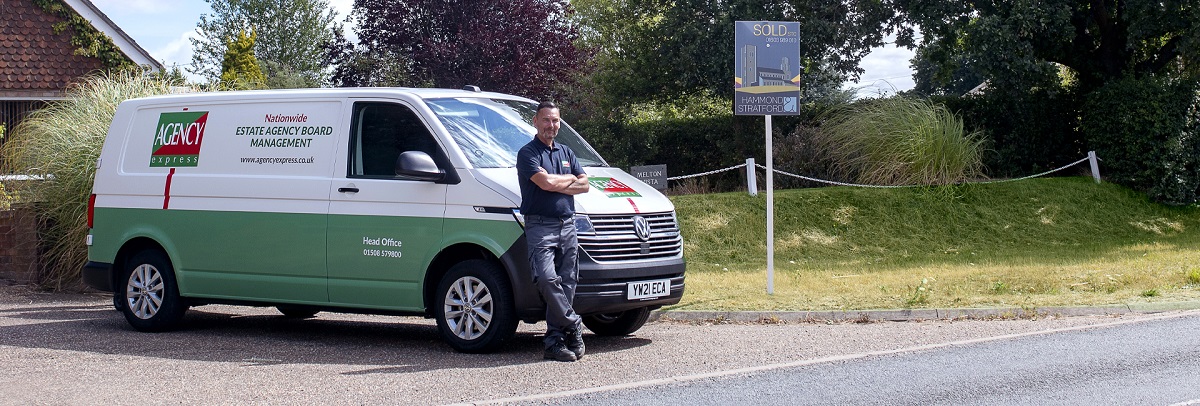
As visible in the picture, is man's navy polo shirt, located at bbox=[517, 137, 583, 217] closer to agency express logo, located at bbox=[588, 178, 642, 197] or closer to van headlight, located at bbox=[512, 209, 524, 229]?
van headlight, located at bbox=[512, 209, 524, 229]

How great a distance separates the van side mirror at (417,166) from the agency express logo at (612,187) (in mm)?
1210

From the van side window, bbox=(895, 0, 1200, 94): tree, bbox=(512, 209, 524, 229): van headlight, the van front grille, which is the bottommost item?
the van front grille

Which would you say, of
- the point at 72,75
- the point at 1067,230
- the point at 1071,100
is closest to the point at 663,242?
the point at 1067,230

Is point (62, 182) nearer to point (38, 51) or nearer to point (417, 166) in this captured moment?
point (417, 166)

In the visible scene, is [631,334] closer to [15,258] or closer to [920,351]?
[920,351]

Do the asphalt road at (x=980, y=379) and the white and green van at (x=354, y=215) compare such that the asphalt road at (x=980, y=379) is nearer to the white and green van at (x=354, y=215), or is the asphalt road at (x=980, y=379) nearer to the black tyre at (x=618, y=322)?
the white and green van at (x=354, y=215)

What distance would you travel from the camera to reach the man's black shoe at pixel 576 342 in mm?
8531

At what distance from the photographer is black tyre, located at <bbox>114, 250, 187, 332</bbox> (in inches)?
411

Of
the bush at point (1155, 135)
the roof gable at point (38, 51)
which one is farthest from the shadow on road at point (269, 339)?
the bush at point (1155, 135)

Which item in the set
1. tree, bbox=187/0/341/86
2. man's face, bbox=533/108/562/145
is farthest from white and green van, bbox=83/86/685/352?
tree, bbox=187/0/341/86

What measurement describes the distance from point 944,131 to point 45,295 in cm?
1428

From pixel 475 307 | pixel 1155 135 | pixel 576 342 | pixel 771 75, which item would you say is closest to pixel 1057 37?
pixel 1155 135

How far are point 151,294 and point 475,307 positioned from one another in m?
3.58

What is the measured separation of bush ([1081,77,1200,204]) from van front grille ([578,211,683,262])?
46.5 ft
